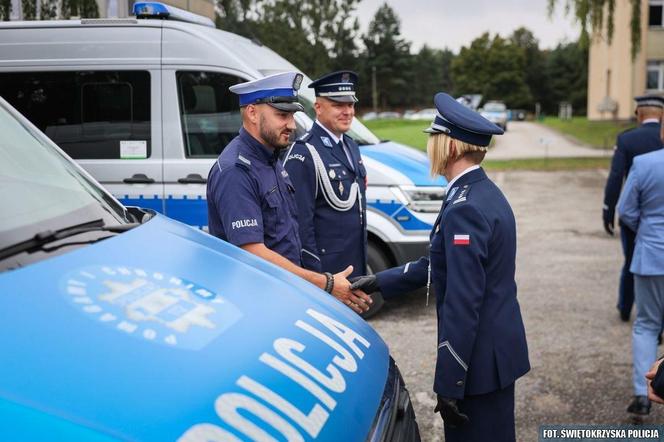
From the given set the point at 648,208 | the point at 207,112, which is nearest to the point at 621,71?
the point at 207,112

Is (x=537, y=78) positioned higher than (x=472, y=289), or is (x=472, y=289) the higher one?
(x=537, y=78)

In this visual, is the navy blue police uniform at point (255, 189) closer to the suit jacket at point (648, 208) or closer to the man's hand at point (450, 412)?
the man's hand at point (450, 412)

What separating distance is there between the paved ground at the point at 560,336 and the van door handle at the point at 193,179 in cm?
187

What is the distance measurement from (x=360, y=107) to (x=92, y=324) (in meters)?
89.5

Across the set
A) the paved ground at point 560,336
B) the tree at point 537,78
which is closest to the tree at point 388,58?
the tree at point 537,78

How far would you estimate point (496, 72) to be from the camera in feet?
289

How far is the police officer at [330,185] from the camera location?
396cm

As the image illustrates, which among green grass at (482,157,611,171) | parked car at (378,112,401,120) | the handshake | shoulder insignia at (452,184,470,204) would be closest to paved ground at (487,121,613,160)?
green grass at (482,157,611,171)

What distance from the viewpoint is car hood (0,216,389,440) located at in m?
1.30

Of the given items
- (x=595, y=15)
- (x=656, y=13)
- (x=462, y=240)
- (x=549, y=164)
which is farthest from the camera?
(x=656, y=13)

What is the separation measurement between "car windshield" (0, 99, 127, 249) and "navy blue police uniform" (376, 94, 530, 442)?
1.17 m

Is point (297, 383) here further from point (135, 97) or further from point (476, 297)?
point (135, 97)

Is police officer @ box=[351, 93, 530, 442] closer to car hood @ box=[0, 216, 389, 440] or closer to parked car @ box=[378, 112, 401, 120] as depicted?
car hood @ box=[0, 216, 389, 440]

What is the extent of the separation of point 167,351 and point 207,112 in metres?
4.24
